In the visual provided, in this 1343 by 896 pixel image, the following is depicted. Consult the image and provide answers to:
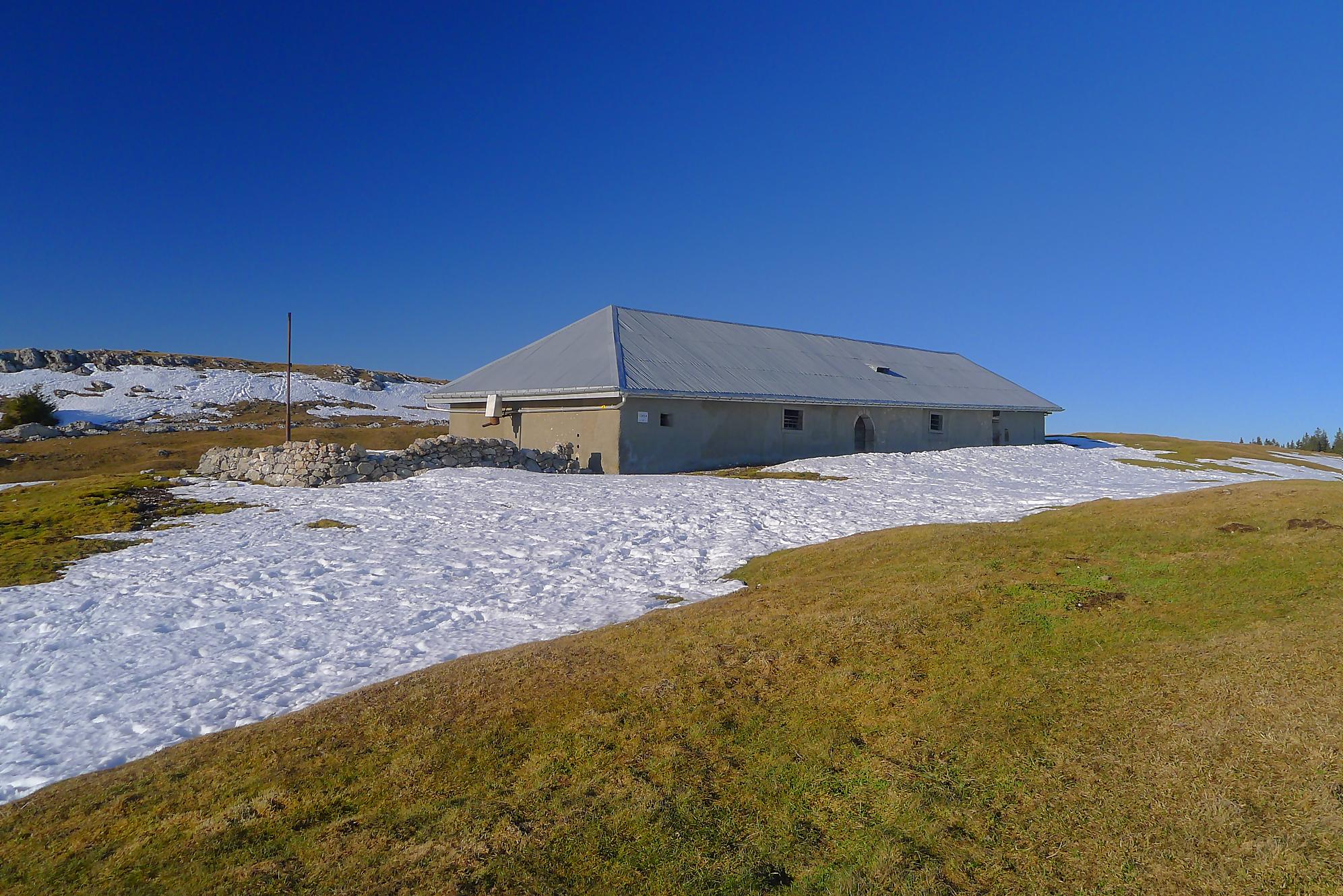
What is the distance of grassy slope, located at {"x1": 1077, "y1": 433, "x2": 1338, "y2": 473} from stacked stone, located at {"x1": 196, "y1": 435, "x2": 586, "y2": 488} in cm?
2630

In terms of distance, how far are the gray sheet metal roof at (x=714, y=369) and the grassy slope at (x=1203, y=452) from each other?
258 inches

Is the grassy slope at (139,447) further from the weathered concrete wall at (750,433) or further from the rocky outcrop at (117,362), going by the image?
the rocky outcrop at (117,362)

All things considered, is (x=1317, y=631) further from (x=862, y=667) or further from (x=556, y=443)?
(x=556, y=443)

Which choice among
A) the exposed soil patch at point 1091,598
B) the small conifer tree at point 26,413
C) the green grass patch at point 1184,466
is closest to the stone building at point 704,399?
the green grass patch at point 1184,466

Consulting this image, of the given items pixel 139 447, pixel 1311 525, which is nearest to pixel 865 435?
pixel 1311 525

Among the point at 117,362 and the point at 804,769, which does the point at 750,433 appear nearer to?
the point at 804,769

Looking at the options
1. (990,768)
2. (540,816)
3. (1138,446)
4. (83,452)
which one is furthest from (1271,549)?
(83,452)

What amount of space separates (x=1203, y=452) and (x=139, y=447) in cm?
5408

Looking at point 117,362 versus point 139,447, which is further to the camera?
point 117,362

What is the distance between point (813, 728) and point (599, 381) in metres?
19.7

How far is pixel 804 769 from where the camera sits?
17.4 ft

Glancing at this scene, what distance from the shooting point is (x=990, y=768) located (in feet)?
16.6

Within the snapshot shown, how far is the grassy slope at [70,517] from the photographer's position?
40.4ft

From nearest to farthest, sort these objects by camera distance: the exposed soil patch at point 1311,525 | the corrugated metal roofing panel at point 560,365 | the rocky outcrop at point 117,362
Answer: the exposed soil patch at point 1311,525 < the corrugated metal roofing panel at point 560,365 < the rocky outcrop at point 117,362
